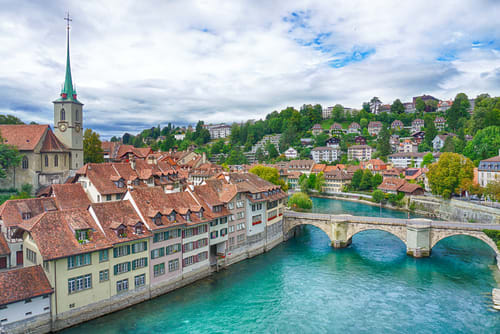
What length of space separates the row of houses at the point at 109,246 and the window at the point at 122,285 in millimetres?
71

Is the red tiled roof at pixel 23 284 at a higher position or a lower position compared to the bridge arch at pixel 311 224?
higher

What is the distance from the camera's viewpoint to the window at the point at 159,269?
2867cm

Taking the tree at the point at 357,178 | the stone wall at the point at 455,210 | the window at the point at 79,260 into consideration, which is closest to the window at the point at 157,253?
the window at the point at 79,260

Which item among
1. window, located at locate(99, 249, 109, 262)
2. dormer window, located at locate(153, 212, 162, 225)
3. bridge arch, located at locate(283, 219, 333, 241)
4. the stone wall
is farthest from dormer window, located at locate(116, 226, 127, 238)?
the stone wall

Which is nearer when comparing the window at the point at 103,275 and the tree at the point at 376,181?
the window at the point at 103,275

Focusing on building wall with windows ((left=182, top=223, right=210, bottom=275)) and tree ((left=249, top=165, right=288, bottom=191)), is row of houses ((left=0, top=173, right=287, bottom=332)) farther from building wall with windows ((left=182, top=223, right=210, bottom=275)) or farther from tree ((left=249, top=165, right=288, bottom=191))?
tree ((left=249, top=165, right=288, bottom=191))

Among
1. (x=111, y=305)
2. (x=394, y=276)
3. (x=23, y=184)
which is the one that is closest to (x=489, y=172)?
(x=394, y=276)

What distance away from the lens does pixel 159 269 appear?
29.0 metres

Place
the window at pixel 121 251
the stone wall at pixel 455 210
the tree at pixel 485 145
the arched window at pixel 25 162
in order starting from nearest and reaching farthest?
the window at pixel 121 251
the arched window at pixel 25 162
the stone wall at pixel 455 210
the tree at pixel 485 145

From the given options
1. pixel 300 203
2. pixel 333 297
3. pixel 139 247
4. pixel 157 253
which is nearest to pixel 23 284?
pixel 139 247

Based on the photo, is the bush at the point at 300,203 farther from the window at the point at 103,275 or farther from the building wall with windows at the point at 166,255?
the window at the point at 103,275

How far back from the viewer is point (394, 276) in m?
34.5

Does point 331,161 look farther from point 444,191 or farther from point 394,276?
point 394,276

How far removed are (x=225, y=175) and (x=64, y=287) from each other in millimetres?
22442
